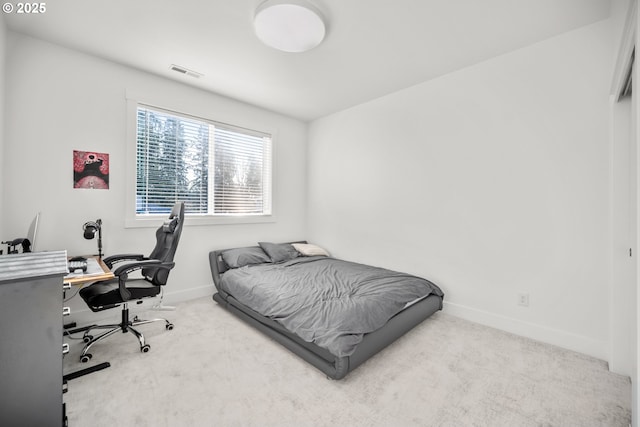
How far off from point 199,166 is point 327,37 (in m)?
2.26

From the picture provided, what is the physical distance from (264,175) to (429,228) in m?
2.58

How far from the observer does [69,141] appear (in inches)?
106

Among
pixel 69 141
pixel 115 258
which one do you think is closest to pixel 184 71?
pixel 69 141

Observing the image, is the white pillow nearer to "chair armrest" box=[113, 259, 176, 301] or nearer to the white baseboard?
the white baseboard

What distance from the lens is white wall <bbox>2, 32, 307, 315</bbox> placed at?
8.11ft

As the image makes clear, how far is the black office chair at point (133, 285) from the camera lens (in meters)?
2.20

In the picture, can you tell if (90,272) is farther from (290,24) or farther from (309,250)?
(309,250)

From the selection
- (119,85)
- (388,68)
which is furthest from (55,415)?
(388,68)

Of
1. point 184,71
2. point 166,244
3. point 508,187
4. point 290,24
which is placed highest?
point 184,71

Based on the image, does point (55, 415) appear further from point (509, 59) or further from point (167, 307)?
point (509, 59)

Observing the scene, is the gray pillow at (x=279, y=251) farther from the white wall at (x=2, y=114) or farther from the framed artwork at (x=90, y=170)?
the white wall at (x=2, y=114)

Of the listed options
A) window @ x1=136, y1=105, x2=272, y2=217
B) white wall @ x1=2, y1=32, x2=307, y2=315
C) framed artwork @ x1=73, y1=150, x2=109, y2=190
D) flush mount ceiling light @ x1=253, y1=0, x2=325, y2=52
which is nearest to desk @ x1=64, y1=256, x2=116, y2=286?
white wall @ x1=2, y1=32, x2=307, y2=315

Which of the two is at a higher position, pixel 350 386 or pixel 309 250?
pixel 309 250

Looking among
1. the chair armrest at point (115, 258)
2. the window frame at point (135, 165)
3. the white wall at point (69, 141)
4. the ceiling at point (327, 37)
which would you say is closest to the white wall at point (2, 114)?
the white wall at point (69, 141)
